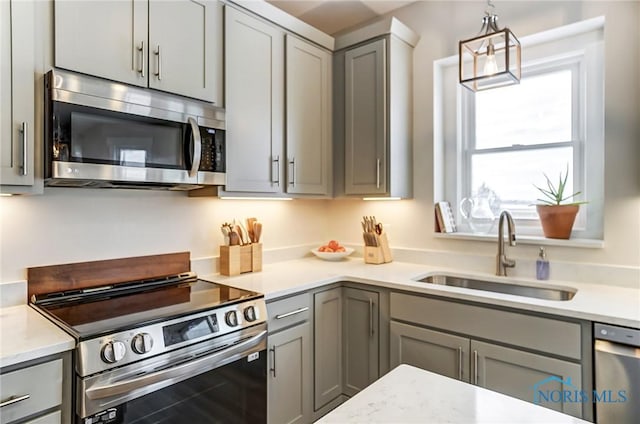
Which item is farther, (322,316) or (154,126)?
(322,316)

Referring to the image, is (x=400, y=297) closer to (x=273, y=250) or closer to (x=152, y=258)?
(x=273, y=250)

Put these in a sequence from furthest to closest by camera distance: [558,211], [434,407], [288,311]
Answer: [558,211]
[288,311]
[434,407]

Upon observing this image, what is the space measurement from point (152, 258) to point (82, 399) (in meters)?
0.93

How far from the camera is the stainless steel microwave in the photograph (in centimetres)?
148

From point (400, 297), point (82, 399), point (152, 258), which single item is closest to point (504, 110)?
point (400, 297)

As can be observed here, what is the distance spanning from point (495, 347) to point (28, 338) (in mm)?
1841

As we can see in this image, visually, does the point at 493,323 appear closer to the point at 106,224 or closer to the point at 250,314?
the point at 250,314

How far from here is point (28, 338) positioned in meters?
1.26

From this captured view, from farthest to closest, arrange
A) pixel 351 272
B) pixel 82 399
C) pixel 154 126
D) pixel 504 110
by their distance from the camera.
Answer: pixel 504 110
pixel 351 272
pixel 154 126
pixel 82 399

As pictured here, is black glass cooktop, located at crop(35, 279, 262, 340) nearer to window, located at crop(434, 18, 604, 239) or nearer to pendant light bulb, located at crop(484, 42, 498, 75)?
pendant light bulb, located at crop(484, 42, 498, 75)

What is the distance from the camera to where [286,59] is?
7.95ft

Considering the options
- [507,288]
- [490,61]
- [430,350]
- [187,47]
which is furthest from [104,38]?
[507,288]

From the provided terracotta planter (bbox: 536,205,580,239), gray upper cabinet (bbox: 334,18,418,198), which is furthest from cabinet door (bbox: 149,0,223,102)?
terracotta planter (bbox: 536,205,580,239)

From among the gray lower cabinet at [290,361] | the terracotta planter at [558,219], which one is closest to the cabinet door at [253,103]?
the gray lower cabinet at [290,361]
